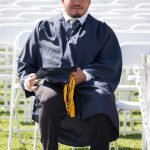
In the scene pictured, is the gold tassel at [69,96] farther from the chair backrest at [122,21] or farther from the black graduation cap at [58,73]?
the chair backrest at [122,21]

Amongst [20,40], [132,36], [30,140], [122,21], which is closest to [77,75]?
[20,40]

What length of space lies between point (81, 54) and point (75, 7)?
0.44 meters

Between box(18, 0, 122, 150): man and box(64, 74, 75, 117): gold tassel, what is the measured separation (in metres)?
0.05

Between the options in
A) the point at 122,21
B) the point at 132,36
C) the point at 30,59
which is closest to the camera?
the point at 30,59

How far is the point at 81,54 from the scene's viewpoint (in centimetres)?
515

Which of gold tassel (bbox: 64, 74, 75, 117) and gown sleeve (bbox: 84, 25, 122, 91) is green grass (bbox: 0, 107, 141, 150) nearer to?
gown sleeve (bbox: 84, 25, 122, 91)

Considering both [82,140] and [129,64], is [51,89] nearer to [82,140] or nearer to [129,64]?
[82,140]

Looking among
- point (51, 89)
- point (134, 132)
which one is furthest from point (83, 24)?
point (134, 132)

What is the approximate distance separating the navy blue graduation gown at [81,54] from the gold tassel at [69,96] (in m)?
0.08

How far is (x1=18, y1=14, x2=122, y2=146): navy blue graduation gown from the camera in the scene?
5012 mm

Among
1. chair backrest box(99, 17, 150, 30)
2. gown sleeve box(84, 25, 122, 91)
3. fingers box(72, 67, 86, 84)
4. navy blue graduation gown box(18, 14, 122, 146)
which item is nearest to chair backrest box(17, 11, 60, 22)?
chair backrest box(99, 17, 150, 30)

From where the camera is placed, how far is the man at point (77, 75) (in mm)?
4801

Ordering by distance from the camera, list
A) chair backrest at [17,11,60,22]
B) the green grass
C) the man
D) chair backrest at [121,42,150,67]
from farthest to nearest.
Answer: chair backrest at [17,11,60,22]
the green grass
chair backrest at [121,42,150,67]
the man

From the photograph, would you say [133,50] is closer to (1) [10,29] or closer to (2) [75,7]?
(2) [75,7]
